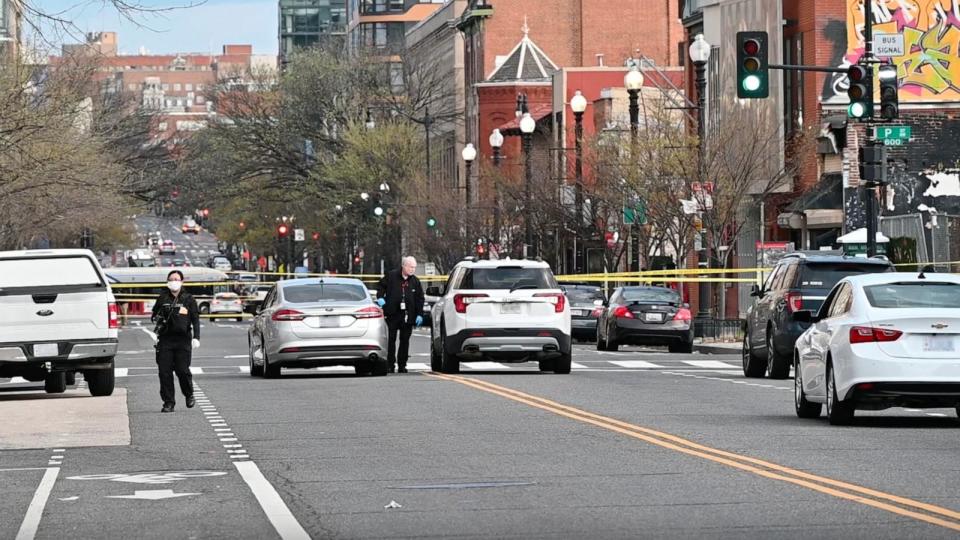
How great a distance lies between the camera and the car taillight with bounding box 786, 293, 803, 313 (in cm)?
2942

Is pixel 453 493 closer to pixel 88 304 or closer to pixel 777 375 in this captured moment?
pixel 88 304

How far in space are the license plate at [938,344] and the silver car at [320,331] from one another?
13.1m

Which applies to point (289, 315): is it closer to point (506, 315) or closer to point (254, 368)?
point (254, 368)

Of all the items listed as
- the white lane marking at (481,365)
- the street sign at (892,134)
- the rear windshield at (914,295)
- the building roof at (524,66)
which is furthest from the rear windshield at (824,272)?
the building roof at (524,66)

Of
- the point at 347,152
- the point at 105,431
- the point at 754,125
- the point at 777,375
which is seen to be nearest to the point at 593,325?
the point at 754,125

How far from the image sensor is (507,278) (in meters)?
32.3

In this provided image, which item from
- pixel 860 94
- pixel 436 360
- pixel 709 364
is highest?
pixel 860 94

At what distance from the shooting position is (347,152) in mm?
98000

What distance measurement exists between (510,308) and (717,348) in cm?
1449

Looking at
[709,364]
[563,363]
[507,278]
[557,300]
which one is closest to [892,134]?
[709,364]

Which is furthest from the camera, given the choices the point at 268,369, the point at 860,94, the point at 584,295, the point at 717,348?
the point at 584,295

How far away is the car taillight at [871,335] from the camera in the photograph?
65.6 feet

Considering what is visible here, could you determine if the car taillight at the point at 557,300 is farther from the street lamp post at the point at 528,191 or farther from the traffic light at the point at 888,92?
the street lamp post at the point at 528,191

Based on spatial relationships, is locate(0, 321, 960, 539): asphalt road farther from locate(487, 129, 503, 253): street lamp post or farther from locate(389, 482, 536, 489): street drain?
locate(487, 129, 503, 253): street lamp post
